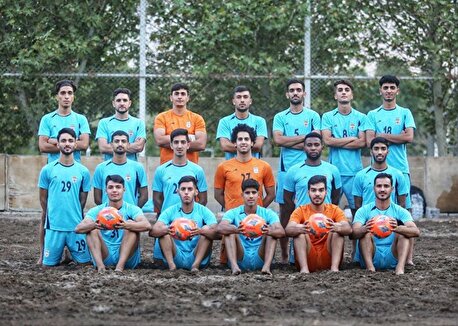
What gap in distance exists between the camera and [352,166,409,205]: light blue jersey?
11797mm

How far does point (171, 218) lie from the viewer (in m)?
11.3

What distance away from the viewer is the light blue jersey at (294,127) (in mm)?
12539

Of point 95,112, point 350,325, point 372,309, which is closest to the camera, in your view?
point 350,325

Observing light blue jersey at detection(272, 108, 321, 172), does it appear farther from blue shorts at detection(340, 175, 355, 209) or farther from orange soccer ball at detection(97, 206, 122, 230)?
orange soccer ball at detection(97, 206, 122, 230)

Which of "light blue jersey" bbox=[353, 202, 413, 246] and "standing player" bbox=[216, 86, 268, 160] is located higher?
"standing player" bbox=[216, 86, 268, 160]

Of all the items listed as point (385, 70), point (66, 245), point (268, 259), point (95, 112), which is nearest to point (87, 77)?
point (95, 112)

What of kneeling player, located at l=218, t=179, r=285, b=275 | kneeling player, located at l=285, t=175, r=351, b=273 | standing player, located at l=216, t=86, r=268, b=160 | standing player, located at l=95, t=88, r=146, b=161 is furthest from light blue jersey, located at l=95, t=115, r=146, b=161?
kneeling player, located at l=285, t=175, r=351, b=273

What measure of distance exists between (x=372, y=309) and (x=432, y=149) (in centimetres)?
1078

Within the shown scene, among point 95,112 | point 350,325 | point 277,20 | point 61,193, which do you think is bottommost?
point 350,325

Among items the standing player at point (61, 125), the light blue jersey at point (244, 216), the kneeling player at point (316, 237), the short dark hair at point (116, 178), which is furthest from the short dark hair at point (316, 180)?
the standing player at point (61, 125)

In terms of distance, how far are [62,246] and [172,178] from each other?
1479 millimetres

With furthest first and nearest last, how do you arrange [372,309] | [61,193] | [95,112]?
[95,112] < [61,193] < [372,309]

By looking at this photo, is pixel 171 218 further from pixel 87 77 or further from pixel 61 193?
pixel 87 77

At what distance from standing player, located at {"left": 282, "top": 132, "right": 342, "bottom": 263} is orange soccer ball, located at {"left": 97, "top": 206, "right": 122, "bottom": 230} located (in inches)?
83.1
